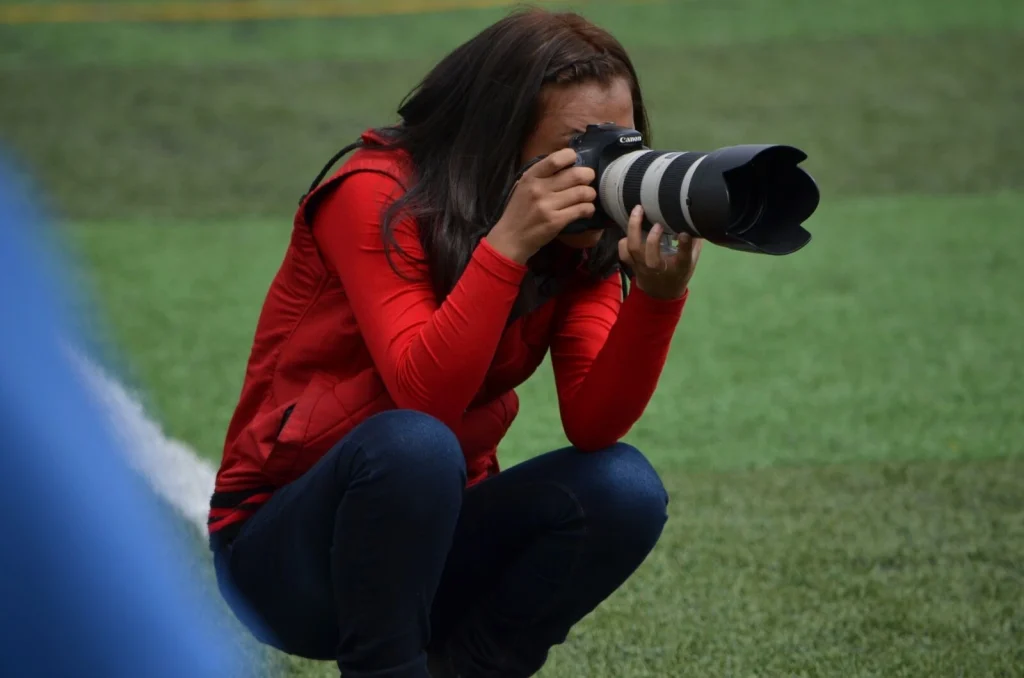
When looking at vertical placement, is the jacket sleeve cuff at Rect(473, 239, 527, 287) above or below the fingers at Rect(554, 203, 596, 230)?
below

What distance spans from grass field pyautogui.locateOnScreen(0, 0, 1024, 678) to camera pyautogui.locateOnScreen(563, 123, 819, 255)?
0.84 meters

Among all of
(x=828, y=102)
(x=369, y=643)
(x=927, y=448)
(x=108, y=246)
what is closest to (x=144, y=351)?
(x=108, y=246)

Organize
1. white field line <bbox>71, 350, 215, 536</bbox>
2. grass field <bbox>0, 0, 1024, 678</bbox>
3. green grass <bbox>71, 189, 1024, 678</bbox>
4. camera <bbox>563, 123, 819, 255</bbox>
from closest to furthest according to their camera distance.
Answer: camera <bbox>563, 123, 819, 255</bbox> → green grass <bbox>71, 189, 1024, 678</bbox> → grass field <bbox>0, 0, 1024, 678</bbox> → white field line <bbox>71, 350, 215, 536</bbox>

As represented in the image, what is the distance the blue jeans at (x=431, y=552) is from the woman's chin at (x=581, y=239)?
0.29 meters

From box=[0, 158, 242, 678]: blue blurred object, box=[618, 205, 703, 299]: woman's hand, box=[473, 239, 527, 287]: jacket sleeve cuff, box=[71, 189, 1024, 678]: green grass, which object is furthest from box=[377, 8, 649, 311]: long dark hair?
box=[71, 189, 1024, 678]: green grass

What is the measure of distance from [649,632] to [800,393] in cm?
138

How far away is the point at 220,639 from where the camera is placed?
228 centimetres

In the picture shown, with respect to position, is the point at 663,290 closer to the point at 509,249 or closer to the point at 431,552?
the point at 509,249

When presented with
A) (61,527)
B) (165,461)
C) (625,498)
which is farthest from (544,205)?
(165,461)

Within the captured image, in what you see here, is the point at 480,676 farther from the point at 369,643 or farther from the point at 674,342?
the point at 674,342

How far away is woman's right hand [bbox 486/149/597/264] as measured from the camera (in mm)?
1816

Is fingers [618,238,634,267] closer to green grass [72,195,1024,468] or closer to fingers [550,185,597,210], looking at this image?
fingers [550,185,597,210]

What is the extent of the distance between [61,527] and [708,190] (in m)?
0.80

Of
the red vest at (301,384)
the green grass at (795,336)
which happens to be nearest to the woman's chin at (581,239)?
the red vest at (301,384)
